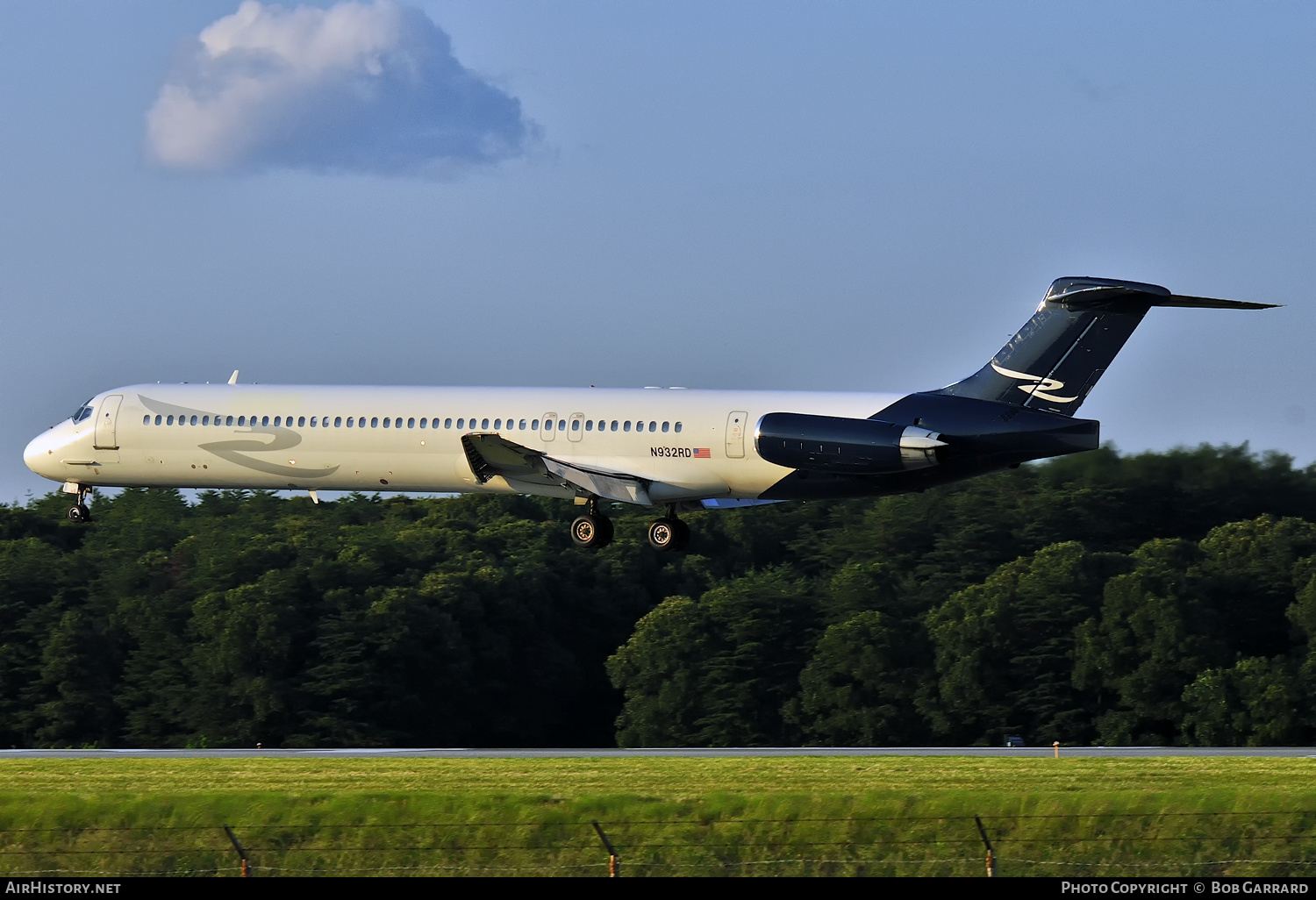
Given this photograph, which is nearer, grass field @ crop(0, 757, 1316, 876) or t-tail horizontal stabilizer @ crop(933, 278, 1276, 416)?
grass field @ crop(0, 757, 1316, 876)

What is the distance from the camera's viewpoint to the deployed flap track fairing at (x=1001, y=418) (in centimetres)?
4078

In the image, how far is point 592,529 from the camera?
45.6m

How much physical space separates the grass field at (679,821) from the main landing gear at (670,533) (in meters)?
8.57

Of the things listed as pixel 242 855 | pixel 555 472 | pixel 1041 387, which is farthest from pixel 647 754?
pixel 242 855

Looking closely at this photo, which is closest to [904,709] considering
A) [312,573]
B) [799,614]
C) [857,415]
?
[799,614]

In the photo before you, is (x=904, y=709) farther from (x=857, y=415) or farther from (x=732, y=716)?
(x=857, y=415)

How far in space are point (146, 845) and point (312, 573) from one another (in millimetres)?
54224

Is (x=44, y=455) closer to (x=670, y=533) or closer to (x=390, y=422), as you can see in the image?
(x=390, y=422)

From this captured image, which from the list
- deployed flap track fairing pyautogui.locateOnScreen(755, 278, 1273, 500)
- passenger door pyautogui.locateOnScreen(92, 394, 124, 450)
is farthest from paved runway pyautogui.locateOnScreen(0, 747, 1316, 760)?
passenger door pyautogui.locateOnScreen(92, 394, 124, 450)

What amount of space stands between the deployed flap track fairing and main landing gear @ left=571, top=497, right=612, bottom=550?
200 inches

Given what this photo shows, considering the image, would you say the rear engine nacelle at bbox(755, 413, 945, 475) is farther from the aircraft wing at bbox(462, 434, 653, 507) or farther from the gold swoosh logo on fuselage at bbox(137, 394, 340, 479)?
the gold swoosh logo on fuselage at bbox(137, 394, 340, 479)

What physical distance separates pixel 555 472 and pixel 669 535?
3423mm

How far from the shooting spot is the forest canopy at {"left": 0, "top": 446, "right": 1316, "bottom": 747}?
7100cm

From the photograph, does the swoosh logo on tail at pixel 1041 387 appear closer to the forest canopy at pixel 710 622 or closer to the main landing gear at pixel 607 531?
the main landing gear at pixel 607 531
